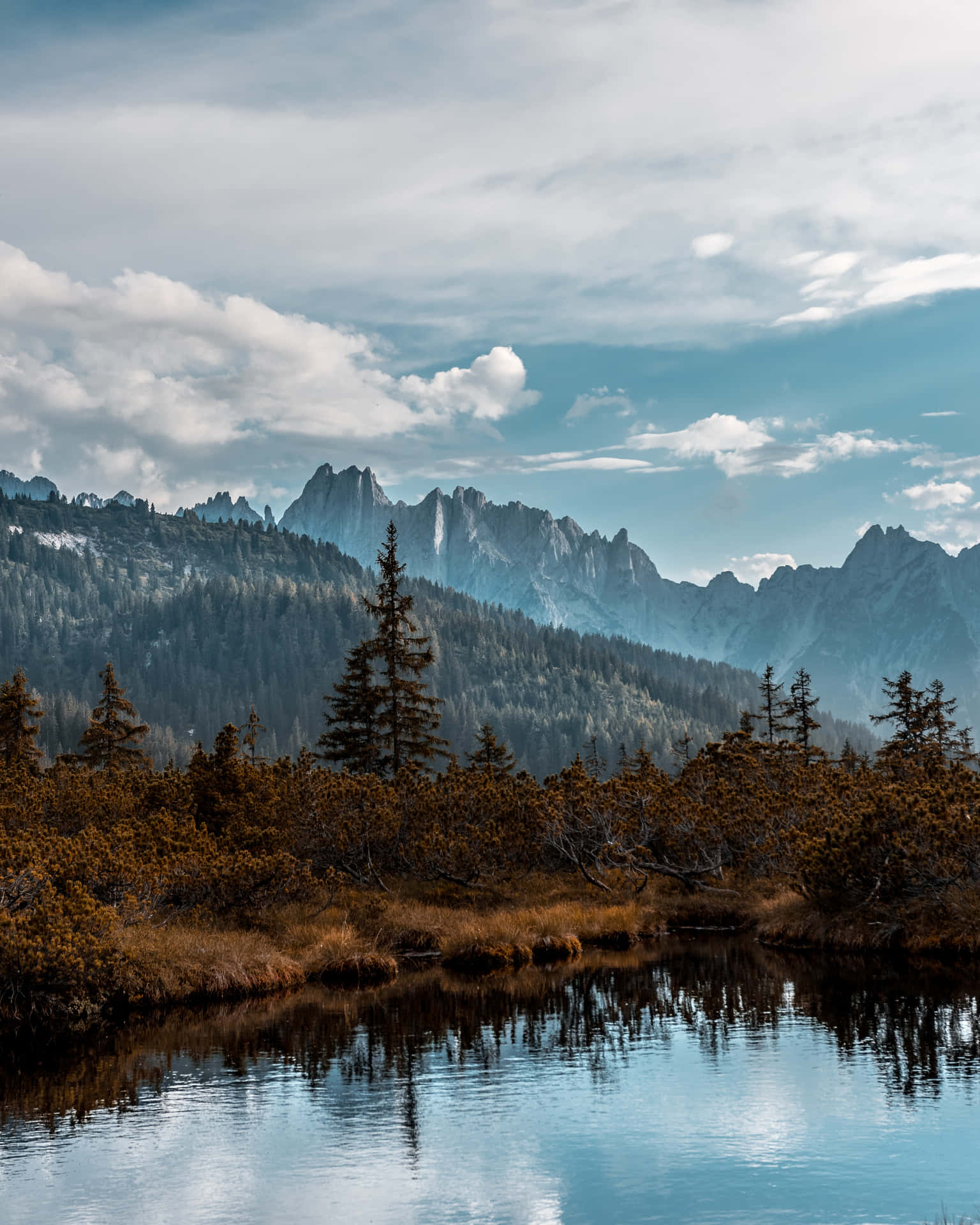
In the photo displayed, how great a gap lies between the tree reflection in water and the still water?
0.33 ft

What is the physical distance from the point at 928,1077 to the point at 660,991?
10.9 m

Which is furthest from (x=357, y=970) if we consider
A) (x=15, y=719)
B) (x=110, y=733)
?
(x=110, y=733)

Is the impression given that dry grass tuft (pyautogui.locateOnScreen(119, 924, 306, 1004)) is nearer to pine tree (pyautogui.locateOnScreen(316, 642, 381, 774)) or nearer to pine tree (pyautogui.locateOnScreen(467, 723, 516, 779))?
pine tree (pyautogui.locateOnScreen(316, 642, 381, 774))

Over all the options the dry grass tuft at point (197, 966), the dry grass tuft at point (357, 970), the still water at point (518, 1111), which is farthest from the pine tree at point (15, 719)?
the still water at point (518, 1111)

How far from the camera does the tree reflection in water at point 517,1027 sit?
74.9 feet

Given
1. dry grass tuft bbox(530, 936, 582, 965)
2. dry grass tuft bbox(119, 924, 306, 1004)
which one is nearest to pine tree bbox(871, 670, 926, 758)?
dry grass tuft bbox(530, 936, 582, 965)

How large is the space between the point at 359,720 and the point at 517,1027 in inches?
1404

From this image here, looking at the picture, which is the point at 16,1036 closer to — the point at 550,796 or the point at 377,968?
the point at 377,968

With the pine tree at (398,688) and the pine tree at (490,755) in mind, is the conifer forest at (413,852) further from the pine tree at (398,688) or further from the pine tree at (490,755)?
the pine tree at (490,755)

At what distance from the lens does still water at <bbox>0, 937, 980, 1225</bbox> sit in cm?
1627

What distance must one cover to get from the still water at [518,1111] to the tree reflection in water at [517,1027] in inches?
3.9

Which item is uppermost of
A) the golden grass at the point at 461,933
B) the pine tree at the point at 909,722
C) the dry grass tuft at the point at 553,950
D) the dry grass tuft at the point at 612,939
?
the pine tree at the point at 909,722

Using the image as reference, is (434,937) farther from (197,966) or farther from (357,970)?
(197,966)

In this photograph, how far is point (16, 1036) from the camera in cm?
2778
